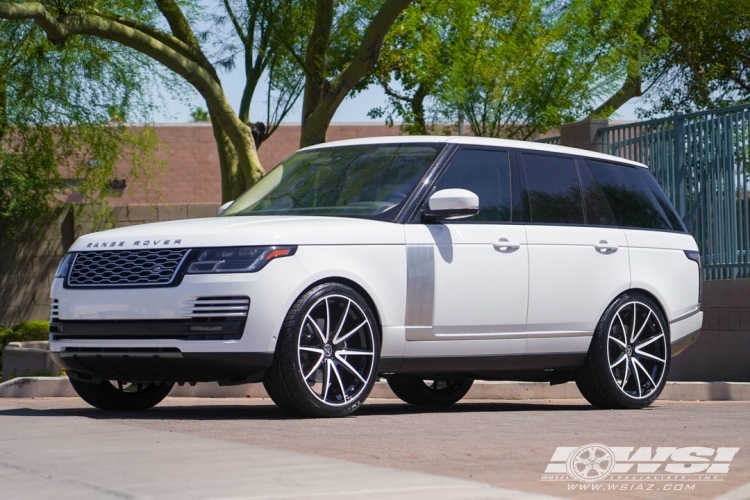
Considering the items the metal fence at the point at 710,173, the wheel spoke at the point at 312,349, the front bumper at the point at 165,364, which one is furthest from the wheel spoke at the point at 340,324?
the metal fence at the point at 710,173

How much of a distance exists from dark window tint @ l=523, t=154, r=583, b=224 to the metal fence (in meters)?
5.02

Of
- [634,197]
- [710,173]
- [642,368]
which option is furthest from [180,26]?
[642,368]

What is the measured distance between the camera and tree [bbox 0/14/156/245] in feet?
61.0

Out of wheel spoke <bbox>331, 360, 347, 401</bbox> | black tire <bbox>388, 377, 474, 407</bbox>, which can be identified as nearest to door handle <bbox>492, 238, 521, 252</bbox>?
wheel spoke <bbox>331, 360, 347, 401</bbox>

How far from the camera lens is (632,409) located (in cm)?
1012

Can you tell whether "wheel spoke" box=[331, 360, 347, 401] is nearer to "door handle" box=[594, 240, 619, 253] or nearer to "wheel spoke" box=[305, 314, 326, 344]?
"wheel spoke" box=[305, 314, 326, 344]

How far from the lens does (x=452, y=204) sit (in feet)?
28.5

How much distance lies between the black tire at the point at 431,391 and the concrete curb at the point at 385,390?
1.30 metres

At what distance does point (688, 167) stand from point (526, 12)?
611 centimetres

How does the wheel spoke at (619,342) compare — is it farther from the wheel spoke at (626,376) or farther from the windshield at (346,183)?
the windshield at (346,183)

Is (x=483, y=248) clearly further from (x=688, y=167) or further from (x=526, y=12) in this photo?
(x=526, y=12)

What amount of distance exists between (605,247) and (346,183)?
2134mm

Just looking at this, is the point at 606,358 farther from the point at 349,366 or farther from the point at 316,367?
the point at 316,367

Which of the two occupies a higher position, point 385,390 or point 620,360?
point 620,360
